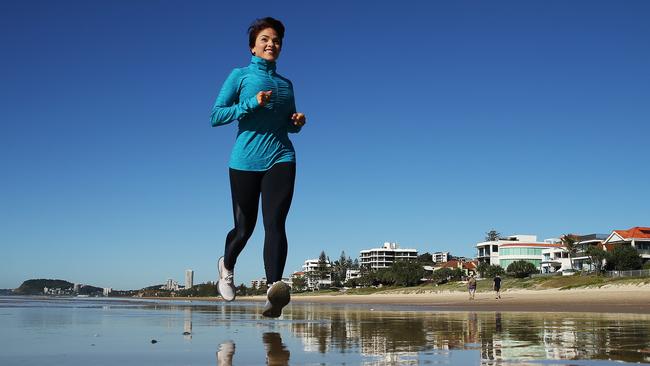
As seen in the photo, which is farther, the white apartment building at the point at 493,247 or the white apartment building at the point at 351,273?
the white apartment building at the point at 351,273

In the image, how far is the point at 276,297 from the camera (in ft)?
17.5

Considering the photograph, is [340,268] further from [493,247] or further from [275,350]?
[275,350]

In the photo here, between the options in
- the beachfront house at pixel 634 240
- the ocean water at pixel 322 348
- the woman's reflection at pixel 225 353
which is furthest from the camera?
the beachfront house at pixel 634 240

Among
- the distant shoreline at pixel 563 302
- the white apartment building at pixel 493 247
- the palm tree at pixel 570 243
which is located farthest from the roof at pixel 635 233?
the distant shoreline at pixel 563 302

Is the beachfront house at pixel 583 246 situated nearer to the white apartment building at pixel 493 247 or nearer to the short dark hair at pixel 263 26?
the white apartment building at pixel 493 247

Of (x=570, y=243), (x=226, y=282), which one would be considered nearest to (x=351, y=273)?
(x=570, y=243)

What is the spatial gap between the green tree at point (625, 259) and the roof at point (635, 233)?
2305 cm

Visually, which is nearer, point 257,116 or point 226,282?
point 257,116

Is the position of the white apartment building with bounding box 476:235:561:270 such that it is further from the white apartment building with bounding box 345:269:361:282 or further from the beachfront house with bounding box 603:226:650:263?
the white apartment building with bounding box 345:269:361:282

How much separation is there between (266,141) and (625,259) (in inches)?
3040

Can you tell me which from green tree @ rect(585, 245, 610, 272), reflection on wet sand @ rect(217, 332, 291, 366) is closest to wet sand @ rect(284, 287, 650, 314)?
reflection on wet sand @ rect(217, 332, 291, 366)

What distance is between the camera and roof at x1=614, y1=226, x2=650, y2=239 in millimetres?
96188

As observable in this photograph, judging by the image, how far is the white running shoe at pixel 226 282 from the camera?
6.35m

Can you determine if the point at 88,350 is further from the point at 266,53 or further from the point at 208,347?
the point at 266,53
